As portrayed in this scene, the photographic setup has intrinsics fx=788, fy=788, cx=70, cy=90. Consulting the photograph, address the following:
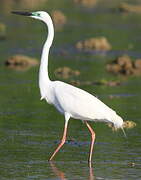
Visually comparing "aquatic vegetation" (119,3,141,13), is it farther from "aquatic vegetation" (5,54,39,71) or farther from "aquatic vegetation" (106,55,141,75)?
"aquatic vegetation" (106,55,141,75)

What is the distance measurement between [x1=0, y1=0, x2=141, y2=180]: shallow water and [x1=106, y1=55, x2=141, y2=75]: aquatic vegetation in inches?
12.3

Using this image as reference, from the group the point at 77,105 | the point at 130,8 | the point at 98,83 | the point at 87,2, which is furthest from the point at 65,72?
the point at 87,2

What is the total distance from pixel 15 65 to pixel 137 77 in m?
4.23

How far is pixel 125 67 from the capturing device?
24.0 meters

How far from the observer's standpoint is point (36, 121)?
16.1 m

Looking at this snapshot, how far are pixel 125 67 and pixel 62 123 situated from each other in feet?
27.5

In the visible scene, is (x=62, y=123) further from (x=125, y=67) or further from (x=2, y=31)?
(x=2, y=31)

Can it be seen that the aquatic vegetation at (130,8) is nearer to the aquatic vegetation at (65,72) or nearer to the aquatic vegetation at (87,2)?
the aquatic vegetation at (87,2)

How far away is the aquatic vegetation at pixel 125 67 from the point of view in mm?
23844

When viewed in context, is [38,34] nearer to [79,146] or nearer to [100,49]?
[100,49]

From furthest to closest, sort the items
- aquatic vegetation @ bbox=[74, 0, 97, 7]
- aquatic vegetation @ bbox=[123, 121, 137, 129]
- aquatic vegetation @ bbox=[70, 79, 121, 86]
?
aquatic vegetation @ bbox=[74, 0, 97, 7] < aquatic vegetation @ bbox=[70, 79, 121, 86] < aquatic vegetation @ bbox=[123, 121, 137, 129]

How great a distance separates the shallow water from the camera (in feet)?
40.0

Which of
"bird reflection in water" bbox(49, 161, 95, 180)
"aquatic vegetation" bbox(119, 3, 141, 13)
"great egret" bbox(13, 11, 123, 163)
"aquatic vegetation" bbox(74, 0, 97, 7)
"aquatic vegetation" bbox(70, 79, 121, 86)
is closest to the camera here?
"bird reflection in water" bbox(49, 161, 95, 180)

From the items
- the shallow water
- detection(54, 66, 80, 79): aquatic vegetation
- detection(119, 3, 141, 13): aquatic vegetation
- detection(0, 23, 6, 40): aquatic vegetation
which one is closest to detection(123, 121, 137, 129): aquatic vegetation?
the shallow water
